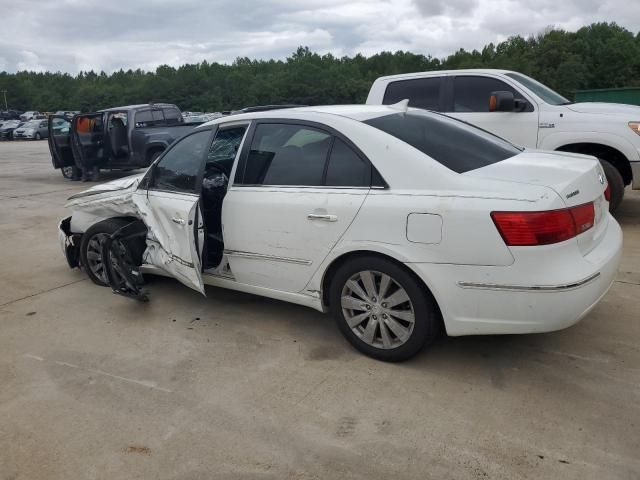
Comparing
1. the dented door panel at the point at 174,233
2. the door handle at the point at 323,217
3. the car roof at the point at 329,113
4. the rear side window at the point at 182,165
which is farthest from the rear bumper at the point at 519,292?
the rear side window at the point at 182,165

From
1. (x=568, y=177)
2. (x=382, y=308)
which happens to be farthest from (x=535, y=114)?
(x=382, y=308)

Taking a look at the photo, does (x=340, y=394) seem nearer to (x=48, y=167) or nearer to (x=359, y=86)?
(x=48, y=167)

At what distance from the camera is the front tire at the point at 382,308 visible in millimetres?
3104

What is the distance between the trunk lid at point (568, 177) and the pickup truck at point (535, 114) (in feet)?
9.96

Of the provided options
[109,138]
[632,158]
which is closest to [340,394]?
[632,158]

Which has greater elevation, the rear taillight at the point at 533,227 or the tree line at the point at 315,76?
the tree line at the point at 315,76

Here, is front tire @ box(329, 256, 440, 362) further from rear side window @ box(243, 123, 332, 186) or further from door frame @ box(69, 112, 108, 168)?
door frame @ box(69, 112, 108, 168)

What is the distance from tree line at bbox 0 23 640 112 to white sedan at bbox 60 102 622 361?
30.4 meters

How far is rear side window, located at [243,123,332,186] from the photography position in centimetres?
353

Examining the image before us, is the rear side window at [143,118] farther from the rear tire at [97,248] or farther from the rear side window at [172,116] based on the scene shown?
the rear tire at [97,248]

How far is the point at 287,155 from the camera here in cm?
371

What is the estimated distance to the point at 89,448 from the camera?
2695 millimetres

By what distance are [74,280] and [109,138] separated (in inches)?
332

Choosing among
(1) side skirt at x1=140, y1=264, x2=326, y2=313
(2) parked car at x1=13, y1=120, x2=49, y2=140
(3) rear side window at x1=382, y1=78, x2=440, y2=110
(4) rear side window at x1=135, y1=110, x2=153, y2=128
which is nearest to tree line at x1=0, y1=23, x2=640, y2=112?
(2) parked car at x1=13, y1=120, x2=49, y2=140
